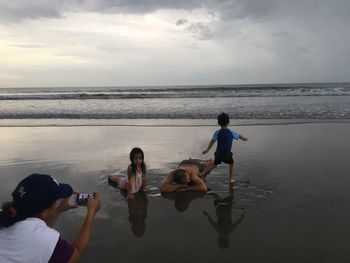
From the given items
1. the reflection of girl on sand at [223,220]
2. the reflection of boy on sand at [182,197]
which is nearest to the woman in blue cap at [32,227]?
the reflection of girl on sand at [223,220]

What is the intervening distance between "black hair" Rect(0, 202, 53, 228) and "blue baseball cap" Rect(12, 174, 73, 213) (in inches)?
0.5

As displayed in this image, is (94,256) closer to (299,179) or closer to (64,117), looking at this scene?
(299,179)

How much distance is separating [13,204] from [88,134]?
10.4m

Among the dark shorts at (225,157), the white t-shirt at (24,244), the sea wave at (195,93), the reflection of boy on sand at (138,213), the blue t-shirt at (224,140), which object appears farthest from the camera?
the sea wave at (195,93)

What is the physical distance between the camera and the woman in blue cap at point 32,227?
229 centimetres

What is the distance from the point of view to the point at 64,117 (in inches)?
722

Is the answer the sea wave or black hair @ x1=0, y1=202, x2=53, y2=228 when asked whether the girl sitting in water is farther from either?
the sea wave

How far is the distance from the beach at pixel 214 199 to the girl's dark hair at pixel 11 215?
1995 millimetres

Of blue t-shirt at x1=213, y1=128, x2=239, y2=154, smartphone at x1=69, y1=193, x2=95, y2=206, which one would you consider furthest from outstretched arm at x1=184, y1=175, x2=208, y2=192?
smartphone at x1=69, y1=193, x2=95, y2=206

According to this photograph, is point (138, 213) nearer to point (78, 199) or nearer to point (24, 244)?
point (78, 199)

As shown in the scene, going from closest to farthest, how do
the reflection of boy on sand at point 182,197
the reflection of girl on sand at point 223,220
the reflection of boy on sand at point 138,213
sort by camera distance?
the reflection of girl on sand at point 223,220 → the reflection of boy on sand at point 138,213 → the reflection of boy on sand at point 182,197

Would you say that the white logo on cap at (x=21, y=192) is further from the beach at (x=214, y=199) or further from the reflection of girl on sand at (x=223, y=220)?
the reflection of girl on sand at (x=223, y=220)

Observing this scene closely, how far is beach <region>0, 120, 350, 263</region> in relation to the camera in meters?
4.30

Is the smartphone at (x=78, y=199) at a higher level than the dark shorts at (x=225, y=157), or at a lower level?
higher
